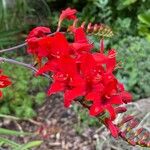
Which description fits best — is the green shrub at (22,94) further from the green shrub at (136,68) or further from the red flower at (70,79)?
the red flower at (70,79)


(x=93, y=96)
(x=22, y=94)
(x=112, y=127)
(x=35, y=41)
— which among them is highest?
(x=35, y=41)

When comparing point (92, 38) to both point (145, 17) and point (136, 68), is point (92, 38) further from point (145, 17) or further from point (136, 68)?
point (145, 17)

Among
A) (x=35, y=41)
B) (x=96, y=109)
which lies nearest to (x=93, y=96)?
(x=96, y=109)

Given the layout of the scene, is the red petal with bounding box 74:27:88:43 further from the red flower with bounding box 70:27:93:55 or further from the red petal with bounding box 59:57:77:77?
the red petal with bounding box 59:57:77:77

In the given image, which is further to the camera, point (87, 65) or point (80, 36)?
point (80, 36)

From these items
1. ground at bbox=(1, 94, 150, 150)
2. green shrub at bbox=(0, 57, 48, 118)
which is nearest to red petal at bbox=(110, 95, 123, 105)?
ground at bbox=(1, 94, 150, 150)

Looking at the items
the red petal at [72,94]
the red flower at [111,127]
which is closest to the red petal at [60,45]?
the red petal at [72,94]

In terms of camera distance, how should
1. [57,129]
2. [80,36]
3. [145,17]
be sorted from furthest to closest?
[145,17] < [57,129] < [80,36]

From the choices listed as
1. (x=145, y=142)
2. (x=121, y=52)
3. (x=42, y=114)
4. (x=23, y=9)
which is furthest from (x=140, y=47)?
(x=145, y=142)

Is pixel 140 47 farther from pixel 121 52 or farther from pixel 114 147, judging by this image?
pixel 114 147
